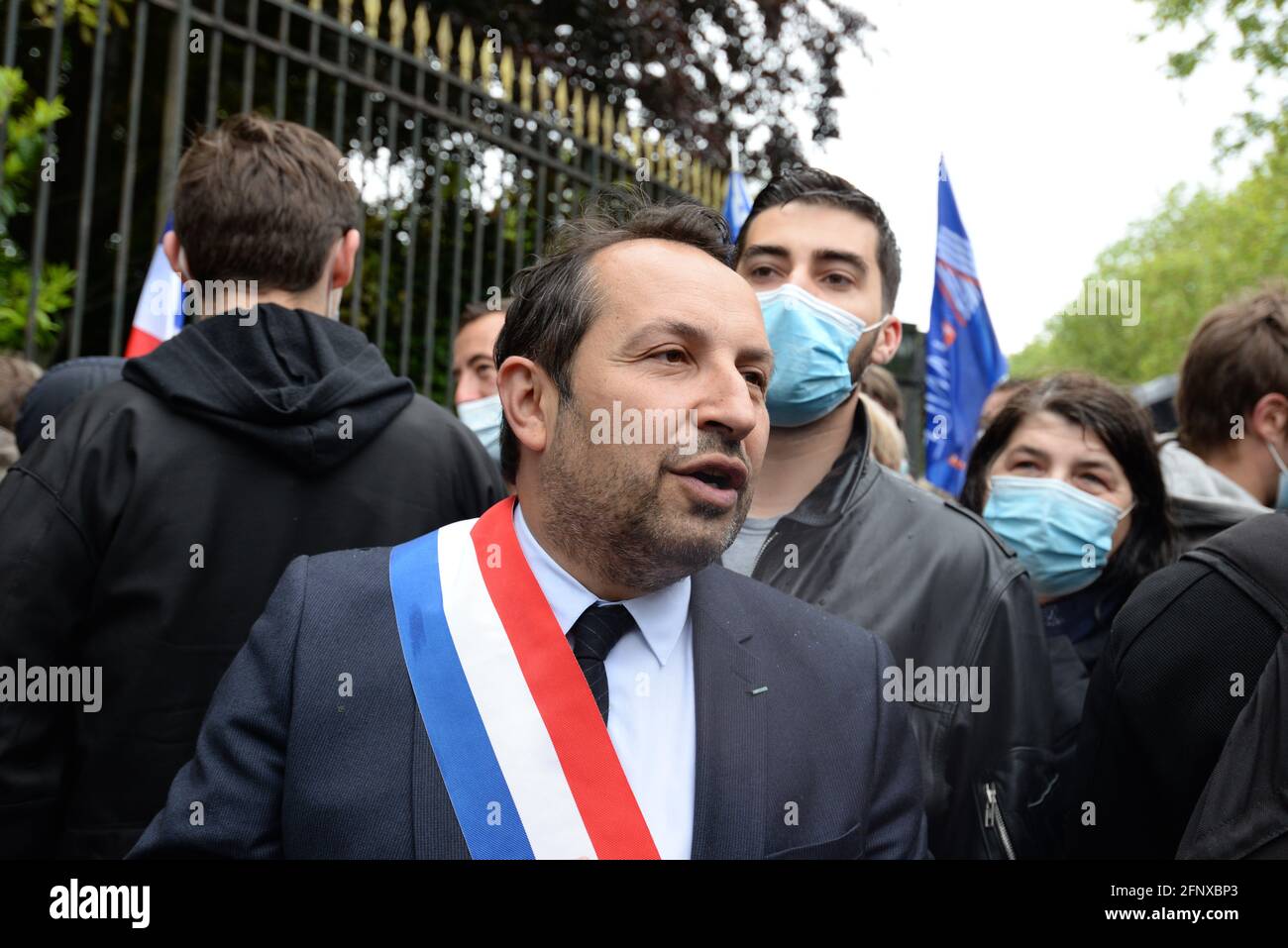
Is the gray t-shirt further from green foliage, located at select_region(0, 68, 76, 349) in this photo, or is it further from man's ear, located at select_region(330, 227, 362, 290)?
green foliage, located at select_region(0, 68, 76, 349)

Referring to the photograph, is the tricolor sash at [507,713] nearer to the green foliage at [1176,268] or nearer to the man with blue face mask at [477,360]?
the man with blue face mask at [477,360]

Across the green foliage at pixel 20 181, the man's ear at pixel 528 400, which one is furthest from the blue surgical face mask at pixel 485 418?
the man's ear at pixel 528 400

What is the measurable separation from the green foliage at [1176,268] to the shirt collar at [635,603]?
21084 mm

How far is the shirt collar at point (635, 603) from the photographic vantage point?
198cm

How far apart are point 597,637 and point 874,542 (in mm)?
1109

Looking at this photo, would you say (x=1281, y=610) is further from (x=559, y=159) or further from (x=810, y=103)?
(x=810, y=103)

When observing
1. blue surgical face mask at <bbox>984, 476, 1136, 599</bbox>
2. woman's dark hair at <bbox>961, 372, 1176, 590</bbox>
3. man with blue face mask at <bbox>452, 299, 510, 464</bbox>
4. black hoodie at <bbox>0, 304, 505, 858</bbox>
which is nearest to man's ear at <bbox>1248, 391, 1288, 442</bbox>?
woman's dark hair at <bbox>961, 372, 1176, 590</bbox>

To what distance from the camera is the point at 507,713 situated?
1.91 metres

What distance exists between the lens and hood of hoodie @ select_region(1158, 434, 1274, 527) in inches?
130

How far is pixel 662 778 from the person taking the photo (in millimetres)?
1858

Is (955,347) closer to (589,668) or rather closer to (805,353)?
(805,353)
